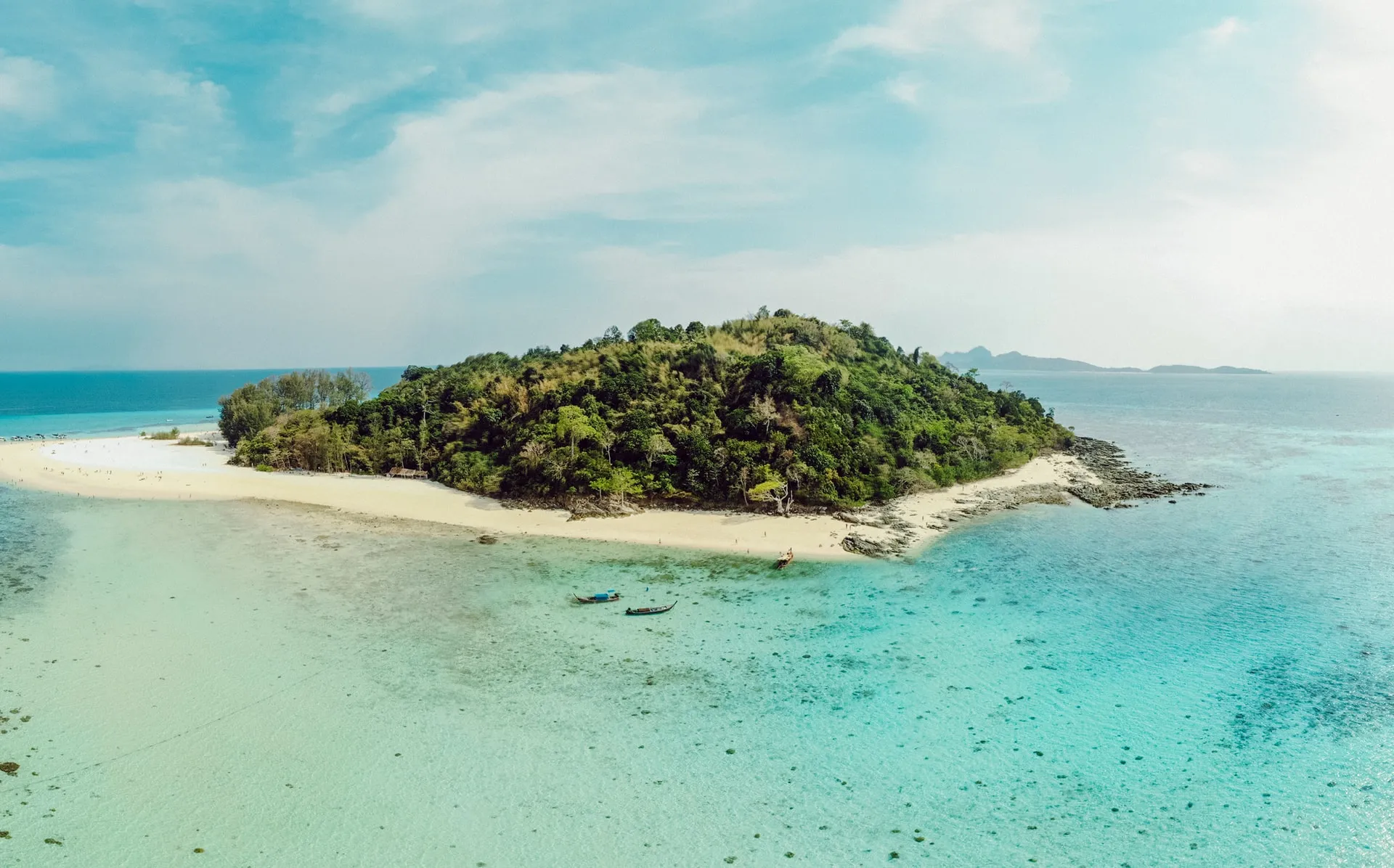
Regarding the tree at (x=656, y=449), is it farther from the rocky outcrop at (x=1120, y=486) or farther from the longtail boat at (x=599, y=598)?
the rocky outcrop at (x=1120, y=486)

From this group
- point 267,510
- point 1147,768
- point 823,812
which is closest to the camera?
point 823,812

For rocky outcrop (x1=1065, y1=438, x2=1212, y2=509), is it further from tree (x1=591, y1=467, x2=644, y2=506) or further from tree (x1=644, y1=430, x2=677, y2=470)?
tree (x1=591, y1=467, x2=644, y2=506)

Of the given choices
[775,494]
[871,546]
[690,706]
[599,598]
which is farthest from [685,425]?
[690,706]

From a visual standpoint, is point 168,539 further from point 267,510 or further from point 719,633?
point 719,633

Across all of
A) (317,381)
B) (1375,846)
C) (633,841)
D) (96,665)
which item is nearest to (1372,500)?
(1375,846)

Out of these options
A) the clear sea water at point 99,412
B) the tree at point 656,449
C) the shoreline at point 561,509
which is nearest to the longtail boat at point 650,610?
the shoreline at point 561,509
